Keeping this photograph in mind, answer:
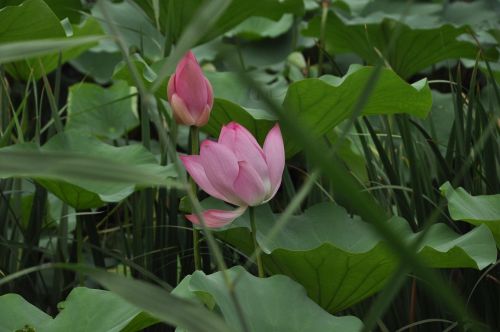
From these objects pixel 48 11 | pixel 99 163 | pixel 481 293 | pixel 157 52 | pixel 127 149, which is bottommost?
pixel 157 52

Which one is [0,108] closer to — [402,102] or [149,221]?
[149,221]

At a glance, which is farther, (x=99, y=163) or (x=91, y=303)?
(x=91, y=303)

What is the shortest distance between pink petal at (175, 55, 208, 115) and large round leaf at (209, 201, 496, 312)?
0.52 feet

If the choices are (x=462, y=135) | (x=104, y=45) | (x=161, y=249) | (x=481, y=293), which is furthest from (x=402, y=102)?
(x=104, y=45)

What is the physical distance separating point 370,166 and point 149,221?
343 millimetres

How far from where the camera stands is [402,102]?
4.10 feet

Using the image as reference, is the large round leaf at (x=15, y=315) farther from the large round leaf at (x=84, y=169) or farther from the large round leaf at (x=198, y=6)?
the large round leaf at (x=198, y=6)

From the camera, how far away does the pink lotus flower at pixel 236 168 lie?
36.8 inches

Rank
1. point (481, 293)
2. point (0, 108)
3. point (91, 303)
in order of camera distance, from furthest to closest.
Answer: point (0, 108)
point (481, 293)
point (91, 303)

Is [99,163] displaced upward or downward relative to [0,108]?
upward

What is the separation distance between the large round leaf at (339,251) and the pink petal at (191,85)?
16 centimetres

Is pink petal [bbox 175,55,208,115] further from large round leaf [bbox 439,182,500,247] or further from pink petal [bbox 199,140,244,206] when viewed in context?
large round leaf [bbox 439,182,500,247]

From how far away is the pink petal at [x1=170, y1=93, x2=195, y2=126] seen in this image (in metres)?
1.02

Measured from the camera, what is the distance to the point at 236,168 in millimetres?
935
